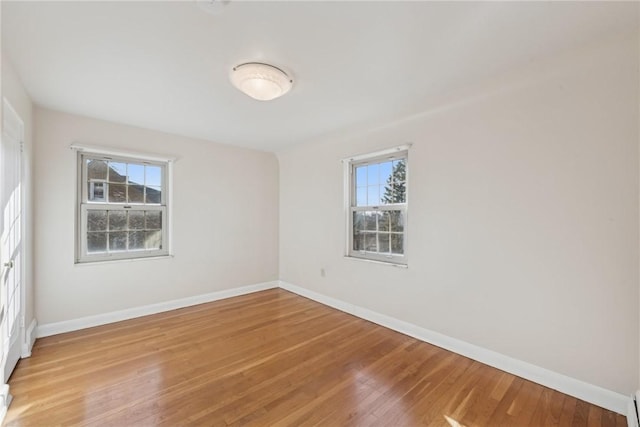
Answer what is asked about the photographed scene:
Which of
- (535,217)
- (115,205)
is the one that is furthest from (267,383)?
(115,205)

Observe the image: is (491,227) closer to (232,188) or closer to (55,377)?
(232,188)

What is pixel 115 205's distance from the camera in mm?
3369

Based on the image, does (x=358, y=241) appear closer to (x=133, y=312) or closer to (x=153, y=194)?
(x=153, y=194)

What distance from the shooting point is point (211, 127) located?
3.46 m

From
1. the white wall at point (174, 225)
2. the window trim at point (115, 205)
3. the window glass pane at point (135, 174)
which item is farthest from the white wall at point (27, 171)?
the window glass pane at point (135, 174)

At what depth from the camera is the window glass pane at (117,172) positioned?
3365 millimetres

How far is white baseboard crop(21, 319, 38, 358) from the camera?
245 cm

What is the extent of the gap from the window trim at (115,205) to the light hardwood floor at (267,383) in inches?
32.2

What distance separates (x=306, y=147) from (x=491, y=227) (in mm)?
2762

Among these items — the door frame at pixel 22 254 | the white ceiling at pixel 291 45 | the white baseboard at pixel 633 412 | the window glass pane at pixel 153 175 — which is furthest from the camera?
the window glass pane at pixel 153 175

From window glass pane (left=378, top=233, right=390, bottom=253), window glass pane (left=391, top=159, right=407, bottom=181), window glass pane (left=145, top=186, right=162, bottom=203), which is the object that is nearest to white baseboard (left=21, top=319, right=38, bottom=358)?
window glass pane (left=145, top=186, right=162, bottom=203)

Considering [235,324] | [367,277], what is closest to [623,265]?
[367,277]

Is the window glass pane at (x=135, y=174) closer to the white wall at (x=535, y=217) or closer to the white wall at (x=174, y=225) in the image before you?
the white wall at (x=174, y=225)

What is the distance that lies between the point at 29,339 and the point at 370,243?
11.5 feet
